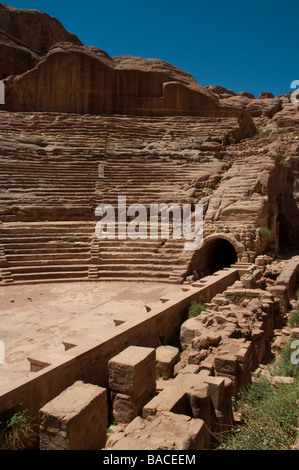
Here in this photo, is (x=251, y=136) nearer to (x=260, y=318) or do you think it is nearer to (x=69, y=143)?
(x=69, y=143)

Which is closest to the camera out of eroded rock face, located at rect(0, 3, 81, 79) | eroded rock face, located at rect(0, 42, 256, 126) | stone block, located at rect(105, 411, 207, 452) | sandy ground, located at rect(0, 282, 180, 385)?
stone block, located at rect(105, 411, 207, 452)

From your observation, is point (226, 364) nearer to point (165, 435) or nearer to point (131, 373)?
point (131, 373)

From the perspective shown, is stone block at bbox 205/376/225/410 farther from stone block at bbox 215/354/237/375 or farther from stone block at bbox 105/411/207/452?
stone block at bbox 215/354/237/375

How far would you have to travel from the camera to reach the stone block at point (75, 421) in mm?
2965

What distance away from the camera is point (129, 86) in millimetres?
24469

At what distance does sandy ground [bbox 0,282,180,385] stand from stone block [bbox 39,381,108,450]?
0.87m

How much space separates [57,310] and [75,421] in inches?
209

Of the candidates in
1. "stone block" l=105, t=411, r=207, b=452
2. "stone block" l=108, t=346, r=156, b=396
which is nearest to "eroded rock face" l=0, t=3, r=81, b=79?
"stone block" l=108, t=346, r=156, b=396

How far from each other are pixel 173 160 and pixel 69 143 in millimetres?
5834

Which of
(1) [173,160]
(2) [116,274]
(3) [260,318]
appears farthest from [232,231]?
(1) [173,160]

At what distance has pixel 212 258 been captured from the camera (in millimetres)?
13969

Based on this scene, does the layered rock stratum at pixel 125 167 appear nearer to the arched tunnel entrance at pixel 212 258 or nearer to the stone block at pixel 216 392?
the arched tunnel entrance at pixel 212 258

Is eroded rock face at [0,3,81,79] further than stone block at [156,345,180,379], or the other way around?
eroded rock face at [0,3,81,79]

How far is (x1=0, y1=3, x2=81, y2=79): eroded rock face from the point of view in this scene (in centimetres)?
2803
